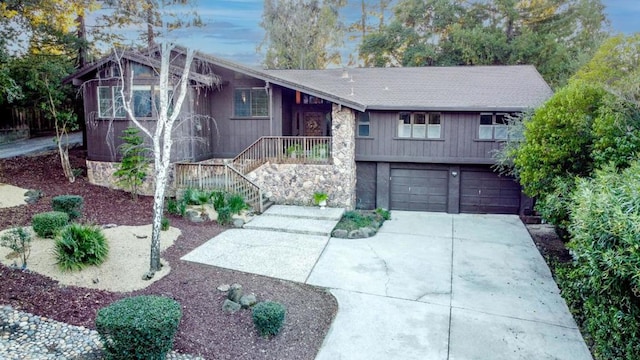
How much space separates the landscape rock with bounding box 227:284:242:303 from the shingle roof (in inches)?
312

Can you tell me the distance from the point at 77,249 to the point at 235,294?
9.50 ft

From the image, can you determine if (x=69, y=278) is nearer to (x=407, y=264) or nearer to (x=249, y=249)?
(x=249, y=249)

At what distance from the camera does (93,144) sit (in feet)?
46.3

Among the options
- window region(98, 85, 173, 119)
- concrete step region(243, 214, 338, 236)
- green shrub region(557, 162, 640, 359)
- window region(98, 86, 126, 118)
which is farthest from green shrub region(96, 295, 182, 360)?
window region(98, 86, 126, 118)

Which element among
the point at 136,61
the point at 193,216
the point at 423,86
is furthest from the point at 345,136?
the point at 136,61

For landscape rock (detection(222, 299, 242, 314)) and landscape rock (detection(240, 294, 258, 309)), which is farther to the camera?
landscape rock (detection(240, 294, 258, 309))

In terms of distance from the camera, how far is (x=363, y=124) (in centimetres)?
1490

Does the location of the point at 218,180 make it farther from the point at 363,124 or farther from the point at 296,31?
the point at 296,31

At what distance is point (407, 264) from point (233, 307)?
4458 mm

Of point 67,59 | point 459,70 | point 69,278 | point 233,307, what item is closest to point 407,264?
point 233,307

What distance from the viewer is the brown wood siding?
561 inches

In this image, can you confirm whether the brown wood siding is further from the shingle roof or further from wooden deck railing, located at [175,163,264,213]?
wooden deck railing, located at [175,163,264,213]

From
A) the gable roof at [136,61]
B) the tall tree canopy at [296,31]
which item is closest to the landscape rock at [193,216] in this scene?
the gable roof at [136,61]

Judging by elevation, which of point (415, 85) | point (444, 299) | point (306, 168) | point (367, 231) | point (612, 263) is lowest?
point (444, 299)
